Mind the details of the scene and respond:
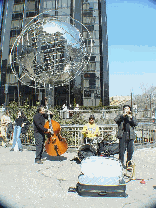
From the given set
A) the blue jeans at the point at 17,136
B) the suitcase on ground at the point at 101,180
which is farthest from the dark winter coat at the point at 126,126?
the blue jeans at the point at 17,136

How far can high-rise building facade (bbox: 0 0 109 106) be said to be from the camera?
24.3 metres

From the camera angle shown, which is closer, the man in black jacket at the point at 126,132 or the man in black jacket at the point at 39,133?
the man in black jacket at the point at 126,132

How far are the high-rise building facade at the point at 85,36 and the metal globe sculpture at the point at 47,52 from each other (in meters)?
17.2

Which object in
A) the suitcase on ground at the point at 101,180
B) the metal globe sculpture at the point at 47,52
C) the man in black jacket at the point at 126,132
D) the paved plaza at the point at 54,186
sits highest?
the metal globe sculpture at the point at 47,52

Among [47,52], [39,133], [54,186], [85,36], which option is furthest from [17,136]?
[85,36]

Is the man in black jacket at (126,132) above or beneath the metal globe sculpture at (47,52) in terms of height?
beneath

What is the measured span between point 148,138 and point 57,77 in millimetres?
4330

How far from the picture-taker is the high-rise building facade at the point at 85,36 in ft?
79.8

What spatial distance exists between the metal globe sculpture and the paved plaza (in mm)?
2552

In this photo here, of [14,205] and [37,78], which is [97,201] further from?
[37,78]

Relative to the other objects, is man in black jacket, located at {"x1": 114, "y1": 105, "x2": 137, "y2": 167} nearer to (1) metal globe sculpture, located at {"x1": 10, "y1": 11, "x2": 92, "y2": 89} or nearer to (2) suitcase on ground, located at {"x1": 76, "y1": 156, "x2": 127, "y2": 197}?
(2) suitcase on ground, located at {"x1": 76, "y1": 156, "x2": 127, "y2": 197}

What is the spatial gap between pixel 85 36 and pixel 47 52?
17553 millimetres

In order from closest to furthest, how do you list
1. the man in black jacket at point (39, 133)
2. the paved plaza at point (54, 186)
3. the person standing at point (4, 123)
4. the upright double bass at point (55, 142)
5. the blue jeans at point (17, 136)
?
the paved plaza at point (54, 186) < the upright double bass at point (55, 142) < the man in black jacket at point (39, 133) < the blue jeans at point (17, 136) < the person standing at point (4, 123)

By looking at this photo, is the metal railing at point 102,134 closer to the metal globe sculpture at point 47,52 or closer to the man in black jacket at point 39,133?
the man in black jacket at point 39,133
